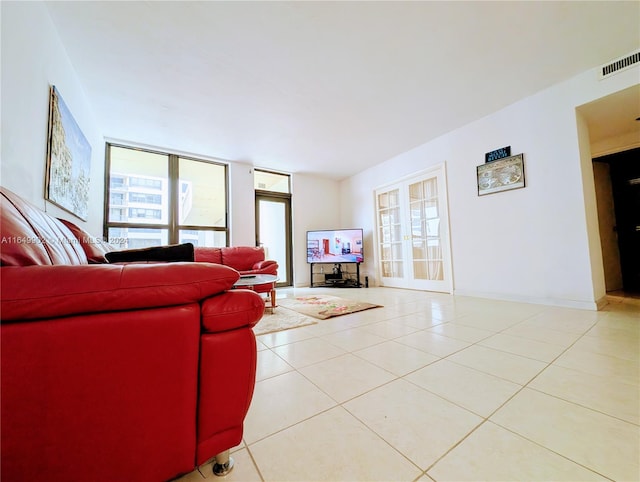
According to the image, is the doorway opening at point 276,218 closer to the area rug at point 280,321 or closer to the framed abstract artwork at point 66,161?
the area rug at point 280,321

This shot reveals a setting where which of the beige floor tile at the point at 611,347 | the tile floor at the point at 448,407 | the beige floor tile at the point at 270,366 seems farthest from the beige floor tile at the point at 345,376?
the beige floor tile at the point at 611,347

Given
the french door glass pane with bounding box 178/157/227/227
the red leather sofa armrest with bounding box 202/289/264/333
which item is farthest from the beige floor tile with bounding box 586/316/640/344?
the french door glass pane with bounding box 178/157/227/227

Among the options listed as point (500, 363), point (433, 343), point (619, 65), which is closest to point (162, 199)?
point (433, 343)

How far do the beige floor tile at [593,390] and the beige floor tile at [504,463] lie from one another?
0.46 meters

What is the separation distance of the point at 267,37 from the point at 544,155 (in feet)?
10.9

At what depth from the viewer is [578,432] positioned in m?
0.88

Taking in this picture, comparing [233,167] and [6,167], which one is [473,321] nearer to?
[6,167]

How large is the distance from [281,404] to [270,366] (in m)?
0.42

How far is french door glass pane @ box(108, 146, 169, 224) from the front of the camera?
3.77 meters

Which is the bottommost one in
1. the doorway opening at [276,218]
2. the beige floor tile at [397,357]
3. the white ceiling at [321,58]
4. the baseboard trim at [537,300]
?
the beige floor tile at [397,357]

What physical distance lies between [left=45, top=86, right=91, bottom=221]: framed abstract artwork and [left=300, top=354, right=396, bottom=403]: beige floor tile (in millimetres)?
2415

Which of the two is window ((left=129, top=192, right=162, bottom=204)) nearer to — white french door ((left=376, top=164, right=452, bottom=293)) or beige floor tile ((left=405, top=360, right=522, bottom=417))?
white french door ((left=376, top=164, right=452, bottom=293))

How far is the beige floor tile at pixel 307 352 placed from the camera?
61.4 inches

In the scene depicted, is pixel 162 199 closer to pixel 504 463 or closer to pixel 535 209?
pixel 504 463
